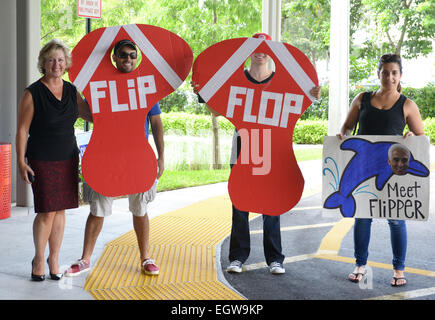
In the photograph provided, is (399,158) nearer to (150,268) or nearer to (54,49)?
(150,268)

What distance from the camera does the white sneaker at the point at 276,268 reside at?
3881 millimetres

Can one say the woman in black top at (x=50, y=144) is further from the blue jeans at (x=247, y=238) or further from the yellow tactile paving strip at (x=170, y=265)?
the blue jeans at (x=247, y=238)

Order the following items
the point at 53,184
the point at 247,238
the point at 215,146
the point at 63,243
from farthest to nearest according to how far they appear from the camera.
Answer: the point at 215,146
the point at 63,243
the point at 247,238
the point at 53,184

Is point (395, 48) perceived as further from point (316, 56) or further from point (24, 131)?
point (24, 131)

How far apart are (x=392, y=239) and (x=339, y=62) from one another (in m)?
3.27

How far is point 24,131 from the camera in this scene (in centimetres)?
337

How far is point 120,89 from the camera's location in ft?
10.8

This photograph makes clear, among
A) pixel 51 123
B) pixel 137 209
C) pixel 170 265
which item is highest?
pixel 51 123

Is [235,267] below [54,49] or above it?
below

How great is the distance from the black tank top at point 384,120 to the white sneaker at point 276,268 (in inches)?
45.7

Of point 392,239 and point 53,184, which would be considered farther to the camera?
point 392,239

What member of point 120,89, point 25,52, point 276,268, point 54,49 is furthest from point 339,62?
point 54,49

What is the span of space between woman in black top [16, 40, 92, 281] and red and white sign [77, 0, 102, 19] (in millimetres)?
3134

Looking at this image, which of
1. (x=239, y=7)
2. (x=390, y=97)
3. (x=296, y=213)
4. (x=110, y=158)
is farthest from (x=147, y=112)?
(x=239, y=7)
